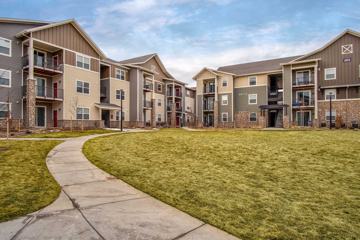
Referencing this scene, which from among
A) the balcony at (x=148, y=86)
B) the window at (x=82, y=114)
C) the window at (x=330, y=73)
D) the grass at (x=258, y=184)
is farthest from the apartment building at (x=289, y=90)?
the grass at (x=258, y=184)

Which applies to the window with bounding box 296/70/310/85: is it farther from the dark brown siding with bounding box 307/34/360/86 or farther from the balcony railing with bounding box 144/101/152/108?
the balcony railing with bounding box 144/101/152/108

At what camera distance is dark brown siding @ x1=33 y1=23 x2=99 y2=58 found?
24184 millimetres

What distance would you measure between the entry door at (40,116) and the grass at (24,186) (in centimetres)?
1951

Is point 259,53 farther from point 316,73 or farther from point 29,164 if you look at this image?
point 29,164

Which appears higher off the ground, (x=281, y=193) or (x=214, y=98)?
(x=214, y=98)

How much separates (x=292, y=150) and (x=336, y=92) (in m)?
27.6

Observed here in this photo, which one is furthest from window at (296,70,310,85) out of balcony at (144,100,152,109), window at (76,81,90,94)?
window at (76,81,90,94)

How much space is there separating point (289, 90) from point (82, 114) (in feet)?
91.7

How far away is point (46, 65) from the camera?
25.3 m

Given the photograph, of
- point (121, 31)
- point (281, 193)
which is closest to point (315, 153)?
point (281, 193)

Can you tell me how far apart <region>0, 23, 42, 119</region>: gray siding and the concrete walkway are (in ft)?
71.4

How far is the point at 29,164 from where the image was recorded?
7207 mm

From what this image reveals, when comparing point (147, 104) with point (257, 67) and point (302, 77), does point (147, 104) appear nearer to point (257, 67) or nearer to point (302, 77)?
point (257, 67)

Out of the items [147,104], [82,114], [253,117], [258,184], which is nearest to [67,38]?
[82,114]
